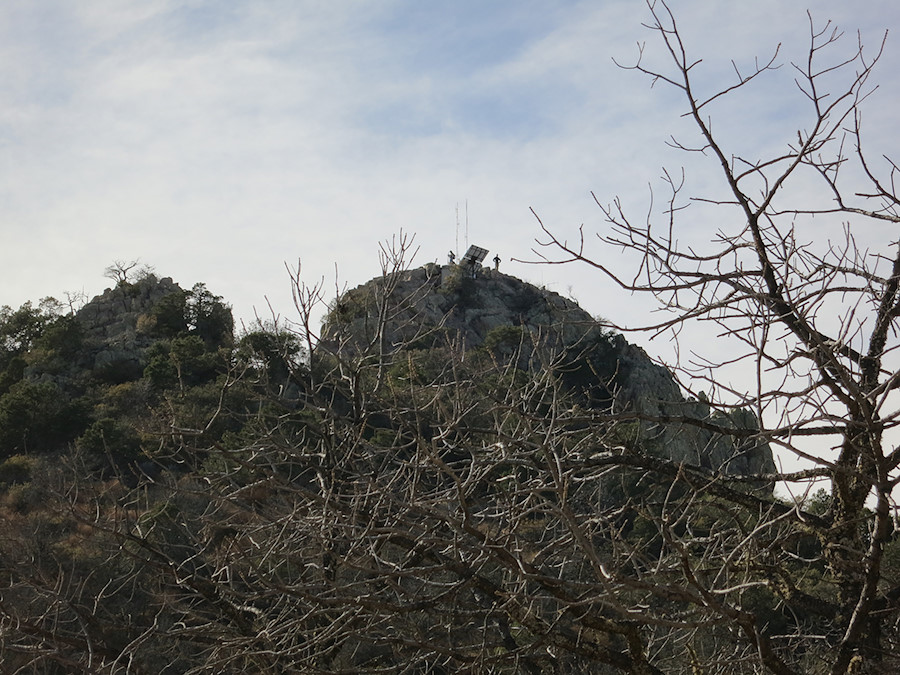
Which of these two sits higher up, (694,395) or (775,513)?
(694,395)

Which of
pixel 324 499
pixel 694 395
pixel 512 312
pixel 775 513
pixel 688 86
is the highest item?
pixel 512 312

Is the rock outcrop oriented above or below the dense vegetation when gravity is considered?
above

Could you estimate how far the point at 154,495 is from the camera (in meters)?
18.7

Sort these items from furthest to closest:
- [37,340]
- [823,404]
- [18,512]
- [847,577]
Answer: [37,340] < [18,512] < [847,577] < [823,404]

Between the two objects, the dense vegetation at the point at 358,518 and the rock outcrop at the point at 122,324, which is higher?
the rock outcrop at the point at 122,324

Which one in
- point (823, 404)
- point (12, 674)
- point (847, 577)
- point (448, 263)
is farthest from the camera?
point (448, 263)

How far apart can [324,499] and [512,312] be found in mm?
43592

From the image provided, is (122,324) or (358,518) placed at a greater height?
(122,324)

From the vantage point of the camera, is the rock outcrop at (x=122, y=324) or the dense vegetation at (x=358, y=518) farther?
the rock outcrop at (x=122, y=324)

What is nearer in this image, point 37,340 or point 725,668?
point 725,668

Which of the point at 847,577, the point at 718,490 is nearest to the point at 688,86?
the point at 718,490

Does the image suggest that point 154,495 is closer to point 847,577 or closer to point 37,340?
point 847,577

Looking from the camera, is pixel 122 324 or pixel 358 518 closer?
pixel 358 518

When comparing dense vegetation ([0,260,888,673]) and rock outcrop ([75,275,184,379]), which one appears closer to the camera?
dense vegetation ([0,260,888,673])
